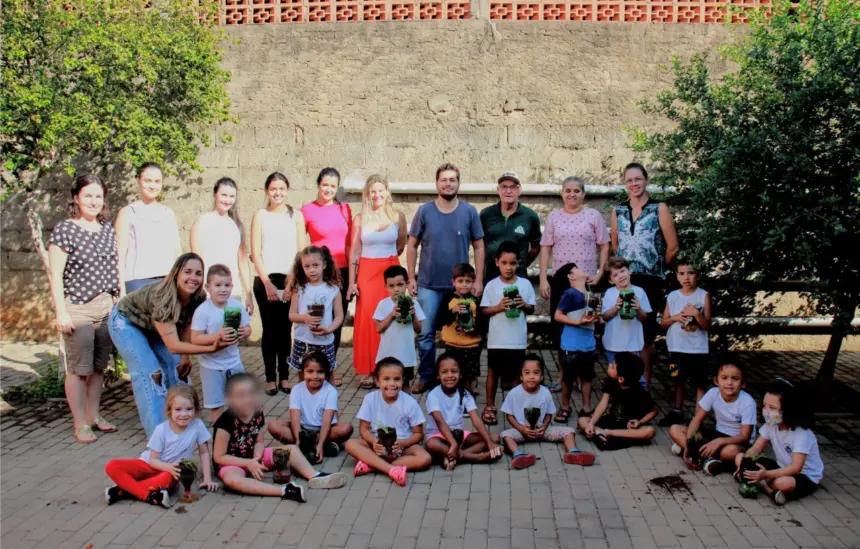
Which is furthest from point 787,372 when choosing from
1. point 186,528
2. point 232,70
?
point 232,70

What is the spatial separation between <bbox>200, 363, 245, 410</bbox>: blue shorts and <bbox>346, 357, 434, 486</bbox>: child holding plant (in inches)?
43.8

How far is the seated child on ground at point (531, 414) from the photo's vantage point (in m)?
5.18

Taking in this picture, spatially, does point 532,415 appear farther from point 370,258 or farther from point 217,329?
point 217,329

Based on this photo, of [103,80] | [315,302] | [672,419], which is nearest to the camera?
[672,419]

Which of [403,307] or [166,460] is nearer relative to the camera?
[166,460]

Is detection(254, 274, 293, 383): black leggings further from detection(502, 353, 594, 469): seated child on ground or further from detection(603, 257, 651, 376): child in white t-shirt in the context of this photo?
detection(603, 257, 651, 376): child in white t-shirt

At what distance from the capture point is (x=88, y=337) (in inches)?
217

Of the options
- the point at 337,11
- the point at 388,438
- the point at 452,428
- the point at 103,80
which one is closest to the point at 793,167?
the point at 452,428

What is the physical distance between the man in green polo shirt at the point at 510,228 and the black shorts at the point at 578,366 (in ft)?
3.37

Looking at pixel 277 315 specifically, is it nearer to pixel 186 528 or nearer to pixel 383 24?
pixel 186 528

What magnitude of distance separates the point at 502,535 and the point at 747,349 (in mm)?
5237

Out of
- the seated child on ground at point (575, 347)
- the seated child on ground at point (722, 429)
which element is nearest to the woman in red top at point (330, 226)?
the seated child on ground at point (575, 347)

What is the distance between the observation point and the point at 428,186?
27.5 feet

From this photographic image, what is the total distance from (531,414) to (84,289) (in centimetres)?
349
